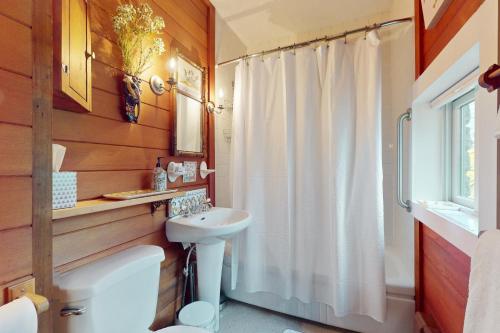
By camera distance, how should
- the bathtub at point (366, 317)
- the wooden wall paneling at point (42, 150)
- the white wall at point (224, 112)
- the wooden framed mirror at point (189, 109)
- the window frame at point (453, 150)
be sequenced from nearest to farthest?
the wooden wall paneling at point (42, 150) < the window frame at point (453, 150) < the bathtub at point (366, 317) < the wooden framed mirror at point (189, 109) < the white wall at point (224, 112)

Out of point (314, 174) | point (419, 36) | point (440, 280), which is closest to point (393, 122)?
point (419, 36)

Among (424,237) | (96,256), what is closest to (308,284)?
(424,237)

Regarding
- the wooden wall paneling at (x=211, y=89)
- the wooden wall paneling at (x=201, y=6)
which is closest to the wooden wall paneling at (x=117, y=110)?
the wooden wall paneling at (x=211, y=89)

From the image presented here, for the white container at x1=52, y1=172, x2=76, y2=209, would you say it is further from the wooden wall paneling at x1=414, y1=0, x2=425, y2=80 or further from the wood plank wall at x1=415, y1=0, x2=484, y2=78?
the wooden wall paneling at x1=414, y1=0, x2=425, y2=80

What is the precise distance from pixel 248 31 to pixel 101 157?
82.5 inches

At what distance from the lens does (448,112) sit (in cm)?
132

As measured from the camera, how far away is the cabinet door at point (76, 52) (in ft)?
2.53

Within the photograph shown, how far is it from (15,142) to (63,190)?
34 cm

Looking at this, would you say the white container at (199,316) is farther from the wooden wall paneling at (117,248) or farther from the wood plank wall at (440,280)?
the wood plank wall at (440,280)

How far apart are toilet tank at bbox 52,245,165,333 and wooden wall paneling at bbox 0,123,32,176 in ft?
1.57

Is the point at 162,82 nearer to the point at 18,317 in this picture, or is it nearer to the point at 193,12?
the point at 193,12

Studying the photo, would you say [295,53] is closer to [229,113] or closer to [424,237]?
[229,113]

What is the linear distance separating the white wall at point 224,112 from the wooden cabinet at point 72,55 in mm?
1278

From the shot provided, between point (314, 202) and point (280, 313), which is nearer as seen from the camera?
point (314, 202)
